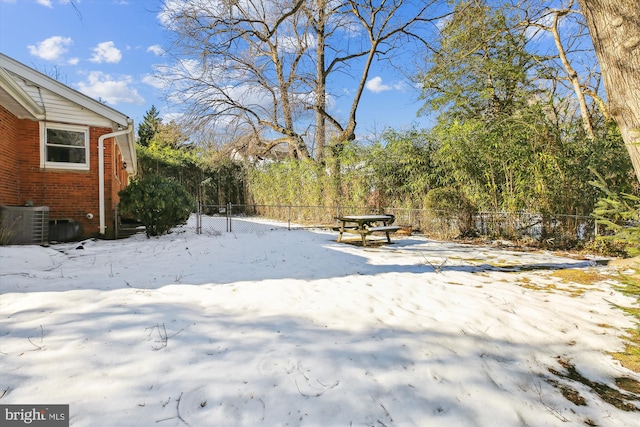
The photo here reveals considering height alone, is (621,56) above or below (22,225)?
above

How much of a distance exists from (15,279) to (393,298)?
456 centimetres

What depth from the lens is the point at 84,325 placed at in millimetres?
2402

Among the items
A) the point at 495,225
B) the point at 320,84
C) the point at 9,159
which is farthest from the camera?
the point at 320,84

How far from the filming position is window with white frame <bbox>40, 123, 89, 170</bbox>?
7.62m

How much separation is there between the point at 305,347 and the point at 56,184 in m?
8.74

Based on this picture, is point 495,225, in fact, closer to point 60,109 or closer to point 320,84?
point 320,84

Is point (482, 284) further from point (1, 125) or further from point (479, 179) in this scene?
point (1, 125)

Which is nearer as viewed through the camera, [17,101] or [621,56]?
[621,56]

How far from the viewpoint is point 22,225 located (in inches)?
239

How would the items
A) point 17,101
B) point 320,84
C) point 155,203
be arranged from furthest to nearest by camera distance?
point 320,84, point 155,203, point 17,101

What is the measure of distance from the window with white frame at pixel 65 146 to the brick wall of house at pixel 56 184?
0.39 feet

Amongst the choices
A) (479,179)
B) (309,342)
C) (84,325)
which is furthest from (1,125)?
(479,179)

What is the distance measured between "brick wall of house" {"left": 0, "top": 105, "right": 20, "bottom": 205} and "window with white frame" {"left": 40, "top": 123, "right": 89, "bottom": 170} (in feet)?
1.64

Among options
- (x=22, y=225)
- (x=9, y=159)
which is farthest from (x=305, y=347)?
(x=9, y=159)
